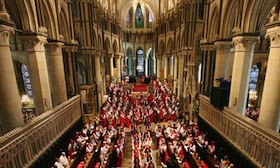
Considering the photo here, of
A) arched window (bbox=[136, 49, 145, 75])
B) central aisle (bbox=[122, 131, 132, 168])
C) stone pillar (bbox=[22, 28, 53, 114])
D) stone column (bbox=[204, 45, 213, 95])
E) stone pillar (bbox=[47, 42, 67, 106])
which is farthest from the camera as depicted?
arched window (bbox=[136, 49, 145, 75])

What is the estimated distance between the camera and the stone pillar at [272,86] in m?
5.82

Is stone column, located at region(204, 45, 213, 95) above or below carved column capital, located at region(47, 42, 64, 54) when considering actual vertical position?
below

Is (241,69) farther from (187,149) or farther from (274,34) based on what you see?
(187,149)

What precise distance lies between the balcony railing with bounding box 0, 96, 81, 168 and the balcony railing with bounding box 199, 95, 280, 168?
834 centimetres

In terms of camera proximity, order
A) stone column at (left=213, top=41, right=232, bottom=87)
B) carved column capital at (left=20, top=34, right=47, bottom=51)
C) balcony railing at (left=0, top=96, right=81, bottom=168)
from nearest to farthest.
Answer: balcony railing at (left=0, top=96, right=81, bottom=168) → carved column capital at (left=20, top=34, right=47, bottom=51) → stone column at (left=213, top=41, right=232, bottom=87)

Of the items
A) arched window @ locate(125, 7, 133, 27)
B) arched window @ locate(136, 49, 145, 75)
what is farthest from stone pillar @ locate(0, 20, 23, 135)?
arched window @ locate(136, 49, 145, 75)

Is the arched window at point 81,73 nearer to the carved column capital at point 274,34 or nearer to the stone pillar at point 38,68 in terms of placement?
the stone pillar at point 38,68

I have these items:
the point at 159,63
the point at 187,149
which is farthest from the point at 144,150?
the point at 159,63

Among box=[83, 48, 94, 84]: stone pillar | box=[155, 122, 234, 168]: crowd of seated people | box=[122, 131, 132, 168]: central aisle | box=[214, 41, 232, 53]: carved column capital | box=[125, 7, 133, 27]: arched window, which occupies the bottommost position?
box=[122, 131, 132, 168]: central aisle

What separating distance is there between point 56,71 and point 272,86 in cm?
1143

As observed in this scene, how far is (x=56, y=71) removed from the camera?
11.3 m

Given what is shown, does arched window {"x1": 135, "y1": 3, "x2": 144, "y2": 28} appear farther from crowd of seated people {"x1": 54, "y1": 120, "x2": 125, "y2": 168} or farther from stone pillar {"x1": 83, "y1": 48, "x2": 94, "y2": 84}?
crowd of seated people {"x1": 54, "y1": 120, "x2": 125, "y2": 168}

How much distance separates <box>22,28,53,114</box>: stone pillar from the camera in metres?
8.17

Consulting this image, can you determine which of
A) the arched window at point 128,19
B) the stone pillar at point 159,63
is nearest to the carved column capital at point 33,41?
the stone pillar at point 159,63
